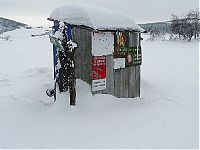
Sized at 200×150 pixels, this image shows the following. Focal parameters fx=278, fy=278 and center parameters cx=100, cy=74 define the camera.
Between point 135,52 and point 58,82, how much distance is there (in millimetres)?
2557

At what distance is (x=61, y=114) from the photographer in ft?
22.0

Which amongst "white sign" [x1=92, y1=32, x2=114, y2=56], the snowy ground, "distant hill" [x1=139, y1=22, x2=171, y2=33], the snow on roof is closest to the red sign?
"white sign" [x1=92, y1=32, x2=114, y2=56]

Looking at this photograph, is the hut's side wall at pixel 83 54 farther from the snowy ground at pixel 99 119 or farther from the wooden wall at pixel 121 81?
the wooden wall at pixel 121 81

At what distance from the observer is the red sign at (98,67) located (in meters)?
7.16

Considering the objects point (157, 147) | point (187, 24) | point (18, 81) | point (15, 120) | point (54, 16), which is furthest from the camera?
point (187, 24)

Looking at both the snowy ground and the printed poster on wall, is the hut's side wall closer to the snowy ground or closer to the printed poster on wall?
the printed poster on wall

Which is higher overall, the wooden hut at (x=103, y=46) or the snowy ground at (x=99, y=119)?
the wooden hut at (x=103, y=46)

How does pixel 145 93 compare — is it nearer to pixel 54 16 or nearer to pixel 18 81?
pixel 54 16

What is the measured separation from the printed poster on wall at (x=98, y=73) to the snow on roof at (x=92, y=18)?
33.1 inches

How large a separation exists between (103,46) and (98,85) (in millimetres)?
1033

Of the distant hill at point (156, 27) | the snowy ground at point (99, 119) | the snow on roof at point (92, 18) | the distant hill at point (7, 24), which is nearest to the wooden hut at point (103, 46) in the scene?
the snow on roof at point (92, 18)

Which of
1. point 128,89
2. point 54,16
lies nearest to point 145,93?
point 128,89

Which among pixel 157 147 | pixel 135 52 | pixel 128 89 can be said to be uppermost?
pixel 135 52

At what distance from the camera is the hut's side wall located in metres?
7.34
